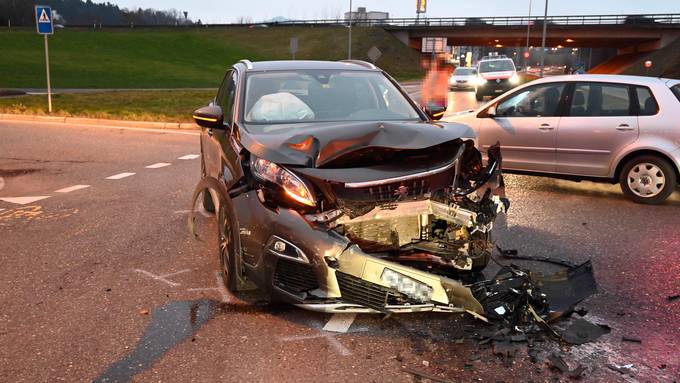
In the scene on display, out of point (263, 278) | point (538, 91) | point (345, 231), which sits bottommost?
point (263, 278)

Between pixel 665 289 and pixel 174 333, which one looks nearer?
pixel 174 333

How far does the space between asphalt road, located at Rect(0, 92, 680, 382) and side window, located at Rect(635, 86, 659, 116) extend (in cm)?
116

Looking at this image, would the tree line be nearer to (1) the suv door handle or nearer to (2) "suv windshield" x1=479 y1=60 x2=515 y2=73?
(2) "suv windshield" x1=479 y1=60 x2=515 y2=73

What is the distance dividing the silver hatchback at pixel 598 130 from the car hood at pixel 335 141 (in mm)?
4236

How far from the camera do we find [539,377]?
3256 millimetres

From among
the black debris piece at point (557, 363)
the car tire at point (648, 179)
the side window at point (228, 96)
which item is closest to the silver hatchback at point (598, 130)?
the car tire at point (648, 179)

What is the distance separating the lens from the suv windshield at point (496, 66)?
30.6m

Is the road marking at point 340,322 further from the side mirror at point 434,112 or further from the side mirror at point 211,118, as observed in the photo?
the side mirror at point 434,112

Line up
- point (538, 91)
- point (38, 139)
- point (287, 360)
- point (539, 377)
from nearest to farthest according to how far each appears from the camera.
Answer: point (539, 377) < point (287, 360) < point (538, 91) < point (38, 139)

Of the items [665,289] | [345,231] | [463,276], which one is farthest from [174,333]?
[665,289]

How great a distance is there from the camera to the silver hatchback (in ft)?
24.3

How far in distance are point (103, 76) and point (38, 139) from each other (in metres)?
29.3

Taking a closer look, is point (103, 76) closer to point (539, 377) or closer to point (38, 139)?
point (38, 139)

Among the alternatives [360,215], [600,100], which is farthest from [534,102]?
[360,215]
